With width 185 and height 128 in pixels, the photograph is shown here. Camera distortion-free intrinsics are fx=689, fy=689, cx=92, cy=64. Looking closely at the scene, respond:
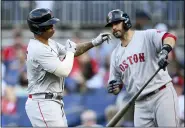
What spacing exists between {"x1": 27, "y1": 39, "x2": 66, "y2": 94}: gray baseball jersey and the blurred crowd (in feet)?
9.47

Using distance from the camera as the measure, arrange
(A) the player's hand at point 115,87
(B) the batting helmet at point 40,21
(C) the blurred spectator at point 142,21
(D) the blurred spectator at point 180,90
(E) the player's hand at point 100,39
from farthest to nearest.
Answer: (C) the blurred spectator at point 142,21 → (D) the blurred spectator at point 180,90 → (A) the player's hand at point 115,87 → (E) the player's hand at point 100,39 → (B) the batting helmet at point 40,21

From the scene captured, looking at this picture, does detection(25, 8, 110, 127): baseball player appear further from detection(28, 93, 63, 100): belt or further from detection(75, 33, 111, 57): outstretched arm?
detection(75, 33, 111, 57): outstretched arm

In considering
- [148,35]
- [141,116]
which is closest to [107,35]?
[148,35]

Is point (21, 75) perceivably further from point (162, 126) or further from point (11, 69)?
point (162, 126)

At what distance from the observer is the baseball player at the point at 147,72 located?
790 centimetres

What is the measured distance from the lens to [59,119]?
7.23 meters

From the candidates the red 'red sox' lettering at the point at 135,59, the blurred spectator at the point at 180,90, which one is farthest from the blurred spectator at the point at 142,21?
the red 'red sox' lettering at the point at 135,59

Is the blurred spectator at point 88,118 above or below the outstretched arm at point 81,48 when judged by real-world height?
below

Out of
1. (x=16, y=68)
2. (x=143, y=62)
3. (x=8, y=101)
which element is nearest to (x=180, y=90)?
(x=143, y=62)

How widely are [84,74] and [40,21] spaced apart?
5551 millimetres

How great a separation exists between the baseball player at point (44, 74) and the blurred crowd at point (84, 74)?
288 centimetres

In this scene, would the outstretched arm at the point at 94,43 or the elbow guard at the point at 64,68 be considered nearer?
the elbow guard at the point at 64,68

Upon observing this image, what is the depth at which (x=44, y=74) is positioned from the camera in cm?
726

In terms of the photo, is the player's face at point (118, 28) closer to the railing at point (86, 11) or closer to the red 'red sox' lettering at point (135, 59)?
the red 'red sox' lettering at point (135, 59)
